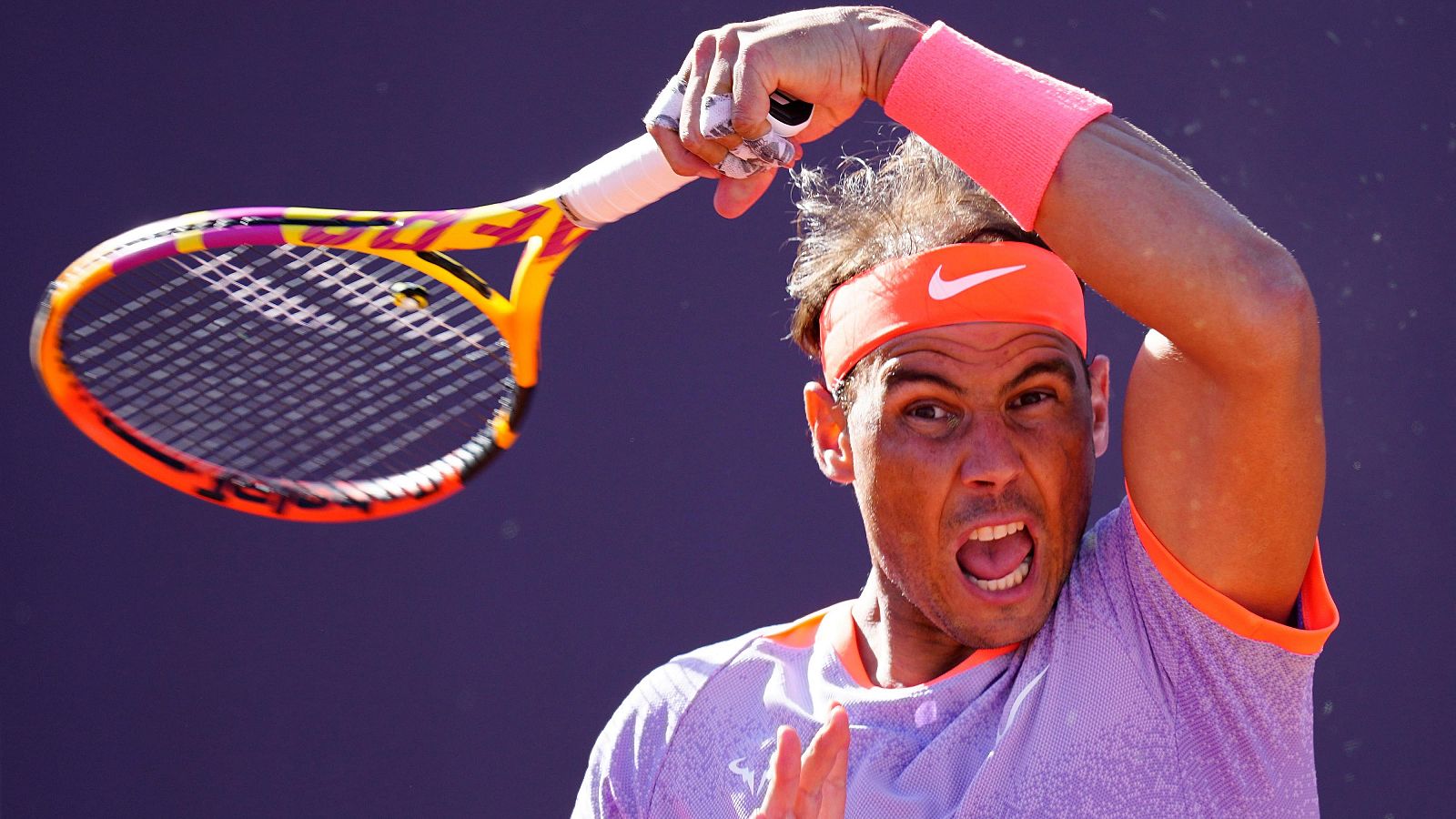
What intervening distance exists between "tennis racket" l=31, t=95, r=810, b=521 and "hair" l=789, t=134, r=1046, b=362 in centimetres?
32

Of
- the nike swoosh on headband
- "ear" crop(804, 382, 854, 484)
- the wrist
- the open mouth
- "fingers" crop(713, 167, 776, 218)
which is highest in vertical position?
the wrist

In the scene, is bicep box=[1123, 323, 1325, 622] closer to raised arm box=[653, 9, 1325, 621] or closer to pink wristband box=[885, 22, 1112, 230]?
raised arm box=[653, 9, 1325, 621]

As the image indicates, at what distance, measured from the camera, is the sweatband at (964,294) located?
6.26 feet

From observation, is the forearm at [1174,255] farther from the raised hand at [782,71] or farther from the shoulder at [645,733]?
the shoulder at [645,733]

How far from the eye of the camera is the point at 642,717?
209 cm

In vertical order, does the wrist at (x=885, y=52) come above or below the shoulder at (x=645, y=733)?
above

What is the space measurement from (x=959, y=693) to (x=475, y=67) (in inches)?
77.3

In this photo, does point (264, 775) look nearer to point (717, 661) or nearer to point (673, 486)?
point (673, 486)

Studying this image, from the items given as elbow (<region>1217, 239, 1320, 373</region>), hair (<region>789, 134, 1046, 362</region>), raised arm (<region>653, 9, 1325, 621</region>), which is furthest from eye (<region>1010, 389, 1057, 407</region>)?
elbow (<region>1217, 239, 1320, 373</region>)

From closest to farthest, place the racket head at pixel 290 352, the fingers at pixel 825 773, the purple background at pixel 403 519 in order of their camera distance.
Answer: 1. the fingers at pixel 825 773
2. the racket head at pixel 290 352
3. the purple background at pixel 403 519

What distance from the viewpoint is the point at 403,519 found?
3.29m

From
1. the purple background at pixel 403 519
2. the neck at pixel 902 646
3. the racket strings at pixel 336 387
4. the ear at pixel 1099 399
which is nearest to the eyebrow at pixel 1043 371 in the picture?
the ear at pixel 1099 399

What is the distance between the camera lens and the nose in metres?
1.84

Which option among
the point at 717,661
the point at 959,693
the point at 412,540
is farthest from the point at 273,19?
the point at 959,693
